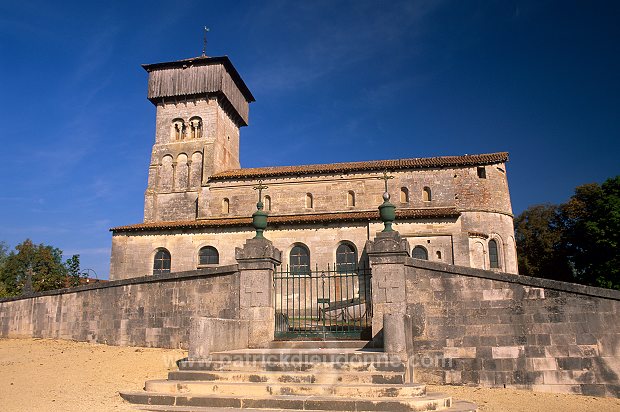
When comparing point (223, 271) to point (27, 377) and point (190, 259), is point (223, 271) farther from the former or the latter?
point (190, 259)

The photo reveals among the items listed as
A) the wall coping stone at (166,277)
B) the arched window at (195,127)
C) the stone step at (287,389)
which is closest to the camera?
the stone step at (287,389)

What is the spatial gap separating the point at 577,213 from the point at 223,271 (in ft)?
113

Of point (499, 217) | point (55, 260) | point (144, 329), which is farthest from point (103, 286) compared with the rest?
point (55, 260)

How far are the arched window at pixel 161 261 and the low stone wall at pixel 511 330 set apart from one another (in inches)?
781

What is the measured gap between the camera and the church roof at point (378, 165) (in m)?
28.4

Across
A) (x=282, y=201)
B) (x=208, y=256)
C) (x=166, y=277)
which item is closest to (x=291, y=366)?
(x=166, y=277)

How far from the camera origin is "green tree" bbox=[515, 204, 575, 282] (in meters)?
38.6

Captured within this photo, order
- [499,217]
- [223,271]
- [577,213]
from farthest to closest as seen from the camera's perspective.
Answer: [577,213], [499,217], [223,271]

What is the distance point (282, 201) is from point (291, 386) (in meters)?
22.5

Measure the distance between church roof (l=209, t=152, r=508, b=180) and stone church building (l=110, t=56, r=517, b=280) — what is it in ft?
0.22

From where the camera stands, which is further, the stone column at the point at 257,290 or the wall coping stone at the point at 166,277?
the wall coping stone at the point at 166,277

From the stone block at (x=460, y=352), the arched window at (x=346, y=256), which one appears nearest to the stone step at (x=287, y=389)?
the stone block at (x=460, y=352)

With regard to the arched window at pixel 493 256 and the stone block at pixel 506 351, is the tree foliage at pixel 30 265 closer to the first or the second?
the arched window at pixel 493 256

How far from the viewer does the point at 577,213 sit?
3697 cm
